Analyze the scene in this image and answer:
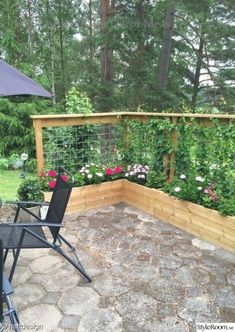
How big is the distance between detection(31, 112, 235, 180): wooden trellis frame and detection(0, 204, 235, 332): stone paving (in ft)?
3.47

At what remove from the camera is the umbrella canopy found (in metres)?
2.17

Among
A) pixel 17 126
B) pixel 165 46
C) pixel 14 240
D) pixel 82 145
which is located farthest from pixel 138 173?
pixel 165 46

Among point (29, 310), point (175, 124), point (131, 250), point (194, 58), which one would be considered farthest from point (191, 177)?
point (194, 58)

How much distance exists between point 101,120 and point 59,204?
209 cm

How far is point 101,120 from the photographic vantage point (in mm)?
4422

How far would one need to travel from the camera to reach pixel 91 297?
91.4 inches

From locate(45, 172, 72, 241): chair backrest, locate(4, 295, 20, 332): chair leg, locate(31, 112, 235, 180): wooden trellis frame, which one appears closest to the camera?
locate(4, 295, 20, 332): chair leg

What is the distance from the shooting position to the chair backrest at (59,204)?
8.12 ft

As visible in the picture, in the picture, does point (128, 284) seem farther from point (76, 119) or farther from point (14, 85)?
point (76, 119)

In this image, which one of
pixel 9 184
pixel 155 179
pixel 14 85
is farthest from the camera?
pixel 9 184

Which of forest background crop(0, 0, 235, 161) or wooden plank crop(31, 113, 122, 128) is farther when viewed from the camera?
forest background crop(0, 0, 235, 161)

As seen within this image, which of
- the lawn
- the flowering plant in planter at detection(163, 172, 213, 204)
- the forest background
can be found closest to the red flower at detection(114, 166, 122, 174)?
the flowering plant in planter at detection(163, 172, 213, 204)

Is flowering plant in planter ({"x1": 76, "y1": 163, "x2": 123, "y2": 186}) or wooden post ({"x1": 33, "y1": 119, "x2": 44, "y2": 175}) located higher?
wooden post ({"x1": 33, "y1": 119, "x2": 44, "y2": 175})

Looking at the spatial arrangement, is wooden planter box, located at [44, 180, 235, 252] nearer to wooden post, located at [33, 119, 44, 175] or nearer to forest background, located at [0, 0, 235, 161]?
wooden post, located at [33, 119, 44, 175]
